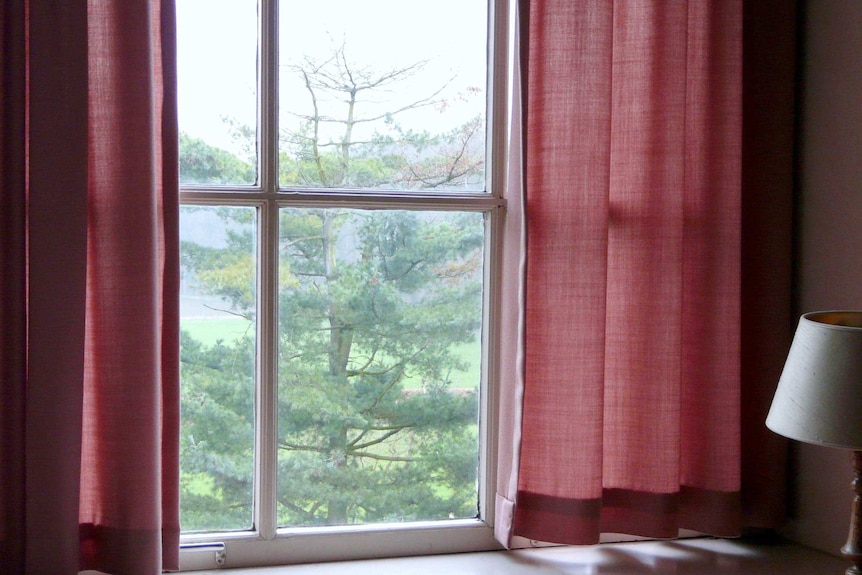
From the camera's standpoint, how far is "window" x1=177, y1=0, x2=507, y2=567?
212 cm

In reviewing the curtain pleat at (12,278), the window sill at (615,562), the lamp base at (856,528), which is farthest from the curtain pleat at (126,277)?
the lamp base at (856,528)

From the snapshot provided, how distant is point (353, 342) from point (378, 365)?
0.31 feet

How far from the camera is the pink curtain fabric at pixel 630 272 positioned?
2166 mm

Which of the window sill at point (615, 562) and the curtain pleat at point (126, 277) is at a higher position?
the curtain pleat at point (126, 277)

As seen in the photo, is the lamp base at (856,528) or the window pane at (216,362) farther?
the window pane at (216,362)

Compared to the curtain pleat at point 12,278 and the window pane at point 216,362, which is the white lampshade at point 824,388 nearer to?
the window pane at point 216,362

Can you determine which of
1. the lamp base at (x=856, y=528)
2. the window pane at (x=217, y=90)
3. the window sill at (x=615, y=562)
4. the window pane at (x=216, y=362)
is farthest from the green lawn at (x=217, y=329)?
the lamp base at (x=856, y=528)

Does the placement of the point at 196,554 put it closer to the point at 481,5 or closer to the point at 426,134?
the point at 426,134

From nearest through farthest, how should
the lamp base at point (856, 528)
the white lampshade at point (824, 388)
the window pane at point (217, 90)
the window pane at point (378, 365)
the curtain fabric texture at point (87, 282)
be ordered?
the white lampshade at point (824, 388) < the lamp base at point (856, 528) < the curtain fabric texture at point (87, 282) < the window pane at point (217, 90) < the window pane at point (378, 365)

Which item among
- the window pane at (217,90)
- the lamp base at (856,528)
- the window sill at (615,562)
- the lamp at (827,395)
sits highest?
the window pane at (217,90)

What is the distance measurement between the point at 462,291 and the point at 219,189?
0.69 metres

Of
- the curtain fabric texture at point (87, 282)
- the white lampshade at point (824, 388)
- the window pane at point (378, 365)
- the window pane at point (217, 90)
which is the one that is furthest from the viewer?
the window pane at point (378, 365)

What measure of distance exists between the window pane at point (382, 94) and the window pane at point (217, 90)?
0.08 metres

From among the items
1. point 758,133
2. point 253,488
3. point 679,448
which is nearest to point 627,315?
point 679,448
